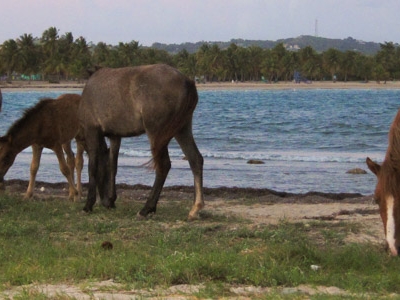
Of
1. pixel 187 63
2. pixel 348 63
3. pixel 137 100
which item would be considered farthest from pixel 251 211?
pixel 348 63

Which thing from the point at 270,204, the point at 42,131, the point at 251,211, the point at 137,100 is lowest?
the point at 270,204

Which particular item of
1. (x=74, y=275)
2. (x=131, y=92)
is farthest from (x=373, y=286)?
(x=131, y=92)

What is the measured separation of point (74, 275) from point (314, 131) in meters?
30.2

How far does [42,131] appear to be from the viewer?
470 inches

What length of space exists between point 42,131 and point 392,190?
6655 millimetres

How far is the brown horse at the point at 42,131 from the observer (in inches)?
466

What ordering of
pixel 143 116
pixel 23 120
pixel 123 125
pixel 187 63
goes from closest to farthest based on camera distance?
pixel 143 116
pixel 123 125
pixel 23 120
pixel 187 63

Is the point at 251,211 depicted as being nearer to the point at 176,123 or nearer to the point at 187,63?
the point at 176,123

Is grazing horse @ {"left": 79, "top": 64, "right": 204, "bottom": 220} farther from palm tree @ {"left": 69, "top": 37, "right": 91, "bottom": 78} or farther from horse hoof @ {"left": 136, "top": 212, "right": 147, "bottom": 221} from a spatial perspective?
palm tree @ {"left": 69, "top": 37, "right": 91, "bottom": 78}

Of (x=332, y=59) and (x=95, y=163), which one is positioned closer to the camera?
(x=95, y=163)

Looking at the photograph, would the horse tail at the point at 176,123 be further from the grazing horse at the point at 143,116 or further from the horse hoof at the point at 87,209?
the horse hoof at the point at 87,209

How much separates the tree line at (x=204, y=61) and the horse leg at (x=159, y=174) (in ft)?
404

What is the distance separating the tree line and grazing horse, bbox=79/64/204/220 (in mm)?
122329

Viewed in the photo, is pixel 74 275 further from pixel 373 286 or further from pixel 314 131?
pixel 314 131
